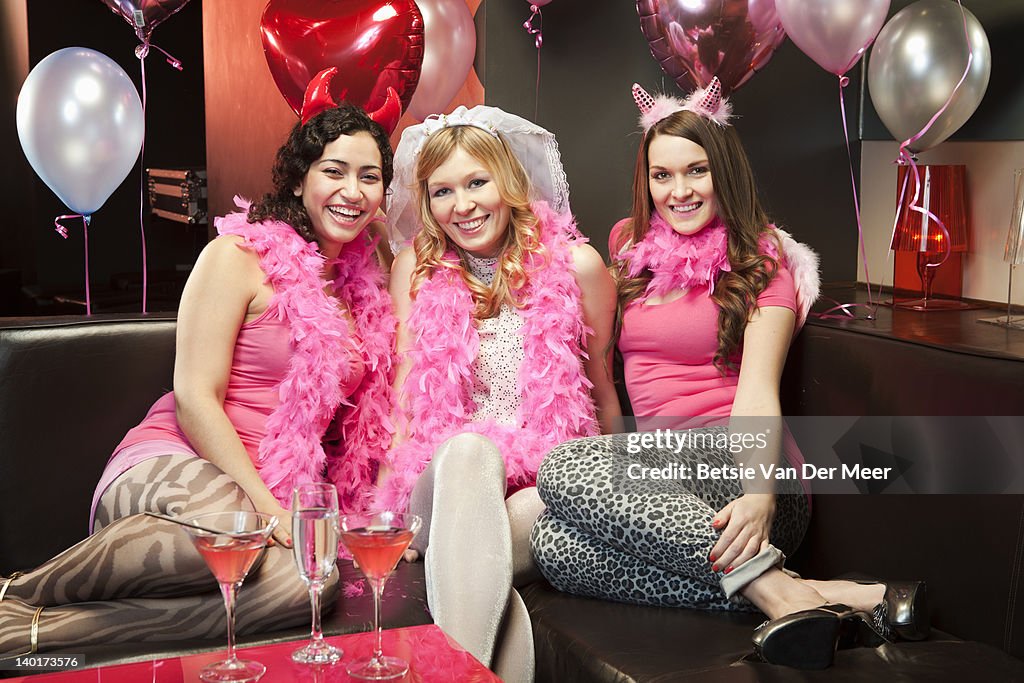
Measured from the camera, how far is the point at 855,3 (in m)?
2.36

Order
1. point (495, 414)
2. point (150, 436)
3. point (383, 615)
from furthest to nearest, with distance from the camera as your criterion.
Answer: point (495, 414), point (150, 436), point (383, 615)

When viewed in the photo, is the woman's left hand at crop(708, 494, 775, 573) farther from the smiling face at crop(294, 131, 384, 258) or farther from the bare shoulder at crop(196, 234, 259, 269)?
the bare shoulder at crop(196, 234, 259, 269)

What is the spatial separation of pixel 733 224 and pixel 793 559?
0.78 meters

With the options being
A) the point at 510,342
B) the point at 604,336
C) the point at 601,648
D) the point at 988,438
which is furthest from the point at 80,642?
the point at 988,438

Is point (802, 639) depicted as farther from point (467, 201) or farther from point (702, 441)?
point (467, 201)

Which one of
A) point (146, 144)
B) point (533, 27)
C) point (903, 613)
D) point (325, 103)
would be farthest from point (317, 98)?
point (146, 144)

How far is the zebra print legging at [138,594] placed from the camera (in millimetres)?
1819

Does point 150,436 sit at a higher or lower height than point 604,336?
lower

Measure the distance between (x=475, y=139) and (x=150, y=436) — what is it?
1005 millimetres

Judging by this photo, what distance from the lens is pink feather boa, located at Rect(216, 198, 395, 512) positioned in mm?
2279

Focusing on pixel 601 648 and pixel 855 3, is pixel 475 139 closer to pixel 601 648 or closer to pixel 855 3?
pixel 855 3

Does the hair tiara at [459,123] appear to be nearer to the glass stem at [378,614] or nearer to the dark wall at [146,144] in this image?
the glass stem at [378,614]

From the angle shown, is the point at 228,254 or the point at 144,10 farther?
the point at 144,10

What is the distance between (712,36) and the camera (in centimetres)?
263
